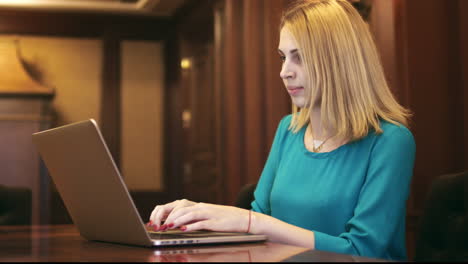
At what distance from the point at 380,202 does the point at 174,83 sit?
5.20 meters

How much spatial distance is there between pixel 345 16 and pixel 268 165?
58cm

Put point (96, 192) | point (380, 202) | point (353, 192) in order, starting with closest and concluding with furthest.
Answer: point (96, 192) < point (380, 202) < point (353, 192)

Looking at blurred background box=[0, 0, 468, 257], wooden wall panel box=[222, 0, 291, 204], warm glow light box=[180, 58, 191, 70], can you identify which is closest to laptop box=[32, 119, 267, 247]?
blurred background box=[0, 0, 468, 257]

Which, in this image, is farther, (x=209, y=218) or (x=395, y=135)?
(x=395, y=135)

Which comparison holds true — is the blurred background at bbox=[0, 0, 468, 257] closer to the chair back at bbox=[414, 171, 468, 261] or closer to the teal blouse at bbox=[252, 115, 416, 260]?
the chair back at bbox=[414, 171, 468, 261]

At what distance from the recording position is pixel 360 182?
62.8 inches

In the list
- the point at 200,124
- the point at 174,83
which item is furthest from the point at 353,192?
the point at 174,83

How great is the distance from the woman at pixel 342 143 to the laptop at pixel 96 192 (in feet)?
A: 0.56

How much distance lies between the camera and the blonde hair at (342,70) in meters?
1.68

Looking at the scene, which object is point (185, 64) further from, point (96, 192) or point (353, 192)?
point (96, 192)

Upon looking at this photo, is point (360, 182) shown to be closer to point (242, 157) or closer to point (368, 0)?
point (368, 0)

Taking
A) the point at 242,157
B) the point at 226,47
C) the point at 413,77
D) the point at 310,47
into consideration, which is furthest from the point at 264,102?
the point at 310,47

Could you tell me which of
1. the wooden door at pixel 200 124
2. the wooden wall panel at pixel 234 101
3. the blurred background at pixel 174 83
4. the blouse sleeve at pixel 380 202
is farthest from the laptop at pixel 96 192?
the wooden door at pixel 200 124

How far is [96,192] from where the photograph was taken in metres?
1.26
